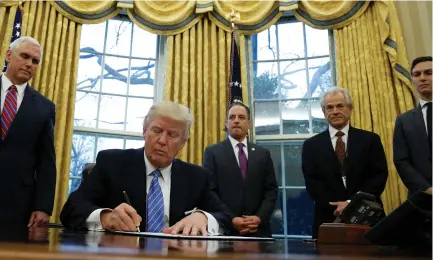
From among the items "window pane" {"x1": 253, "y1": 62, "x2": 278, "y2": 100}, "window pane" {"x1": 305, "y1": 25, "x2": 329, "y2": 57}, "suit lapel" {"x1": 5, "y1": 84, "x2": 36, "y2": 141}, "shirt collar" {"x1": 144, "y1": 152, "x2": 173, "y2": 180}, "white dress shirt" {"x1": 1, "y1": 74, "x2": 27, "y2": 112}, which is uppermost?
"window pane" {"x1": 305, "y1": 25, "x2": 329, "y2": 57}

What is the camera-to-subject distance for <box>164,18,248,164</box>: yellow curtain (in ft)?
12.7

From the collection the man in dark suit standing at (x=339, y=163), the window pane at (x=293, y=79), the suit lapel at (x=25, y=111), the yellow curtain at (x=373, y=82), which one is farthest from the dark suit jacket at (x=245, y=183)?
the window pane at (x=293, y=79)

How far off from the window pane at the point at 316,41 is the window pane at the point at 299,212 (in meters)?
1.66

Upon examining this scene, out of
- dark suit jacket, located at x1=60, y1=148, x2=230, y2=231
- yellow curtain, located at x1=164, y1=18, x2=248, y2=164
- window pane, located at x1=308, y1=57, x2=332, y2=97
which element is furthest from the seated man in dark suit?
window pane, located at x1=308, y1=57, x2=332, y2=97

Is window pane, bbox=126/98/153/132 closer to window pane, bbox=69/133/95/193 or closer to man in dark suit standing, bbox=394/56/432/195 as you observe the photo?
window pane, bbox=69/133/95/193

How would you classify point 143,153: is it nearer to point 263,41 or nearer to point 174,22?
point 174,22

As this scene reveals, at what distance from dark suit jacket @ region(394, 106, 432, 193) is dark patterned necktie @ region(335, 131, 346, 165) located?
314mm

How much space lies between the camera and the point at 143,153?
158 centimetres

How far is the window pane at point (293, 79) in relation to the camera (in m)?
4.39

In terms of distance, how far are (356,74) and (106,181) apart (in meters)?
3.17

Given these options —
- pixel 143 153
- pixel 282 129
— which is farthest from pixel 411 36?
pixel 143 153

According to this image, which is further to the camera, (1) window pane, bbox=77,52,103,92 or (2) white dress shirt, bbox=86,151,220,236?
(1) window pane, bbox=77,52,103,92

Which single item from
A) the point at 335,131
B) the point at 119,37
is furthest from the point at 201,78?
the point at 335,131

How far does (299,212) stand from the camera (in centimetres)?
400
